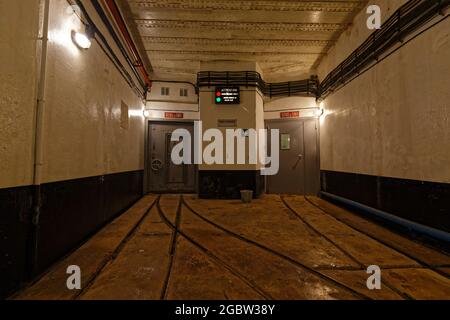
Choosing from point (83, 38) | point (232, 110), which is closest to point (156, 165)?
point (232, 110)

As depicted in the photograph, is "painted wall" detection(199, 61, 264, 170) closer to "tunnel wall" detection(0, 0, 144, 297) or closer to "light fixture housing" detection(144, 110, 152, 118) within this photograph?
"light fixture housing" detection(144, 110, 152, 118)

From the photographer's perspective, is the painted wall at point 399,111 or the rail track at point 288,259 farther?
the painted wall at point 399,111

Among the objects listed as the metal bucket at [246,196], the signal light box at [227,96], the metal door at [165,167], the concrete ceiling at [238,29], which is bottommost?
the metal bucket at [246,196]

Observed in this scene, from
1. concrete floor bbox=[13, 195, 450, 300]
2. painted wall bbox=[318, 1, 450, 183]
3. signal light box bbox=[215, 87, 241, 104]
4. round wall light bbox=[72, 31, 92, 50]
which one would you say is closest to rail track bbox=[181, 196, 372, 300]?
concrete floor bbox=[13, 195, 450, 300]

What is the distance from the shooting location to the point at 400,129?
8.80ft

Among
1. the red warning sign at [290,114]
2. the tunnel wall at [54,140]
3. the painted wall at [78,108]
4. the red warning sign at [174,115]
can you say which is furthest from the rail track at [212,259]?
the red warning sign at [290,114]

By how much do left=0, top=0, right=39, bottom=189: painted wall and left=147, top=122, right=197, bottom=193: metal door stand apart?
434cm

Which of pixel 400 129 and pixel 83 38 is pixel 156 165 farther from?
pixel 400 129

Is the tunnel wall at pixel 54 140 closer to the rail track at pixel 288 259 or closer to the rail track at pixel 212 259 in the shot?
the rail track at pixel 212 259

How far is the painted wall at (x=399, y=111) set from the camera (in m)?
2.13

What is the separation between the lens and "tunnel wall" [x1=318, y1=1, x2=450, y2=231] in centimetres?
214

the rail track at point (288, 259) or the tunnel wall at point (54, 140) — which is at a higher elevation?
the tunnel wall at point (54, 140)

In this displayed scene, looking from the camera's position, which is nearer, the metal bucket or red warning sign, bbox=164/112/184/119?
the metal bucket

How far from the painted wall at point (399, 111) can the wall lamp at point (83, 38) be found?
12.4 ft
